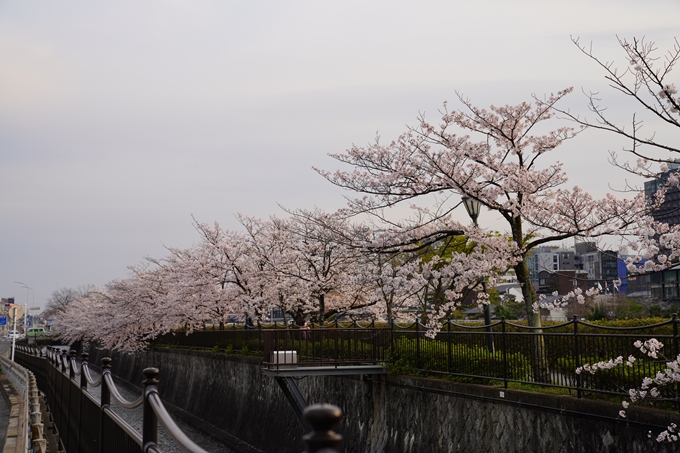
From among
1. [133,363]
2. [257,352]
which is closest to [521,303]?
[133,363]

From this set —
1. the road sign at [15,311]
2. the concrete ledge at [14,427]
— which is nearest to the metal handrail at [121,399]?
the concrete ledge at [14,427]

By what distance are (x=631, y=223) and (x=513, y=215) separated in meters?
2.57

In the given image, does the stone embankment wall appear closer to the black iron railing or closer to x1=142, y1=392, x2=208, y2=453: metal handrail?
the black iron railing

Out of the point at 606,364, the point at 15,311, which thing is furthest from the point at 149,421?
the point at 15,311

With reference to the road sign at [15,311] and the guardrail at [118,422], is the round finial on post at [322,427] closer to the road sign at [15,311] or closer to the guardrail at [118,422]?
the guardrail at [118,422]

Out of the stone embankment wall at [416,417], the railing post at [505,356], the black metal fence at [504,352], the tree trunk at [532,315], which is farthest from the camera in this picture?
the railing post at [505,356]

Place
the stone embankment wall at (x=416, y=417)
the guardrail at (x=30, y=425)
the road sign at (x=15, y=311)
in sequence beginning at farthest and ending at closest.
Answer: the road sign at (x=15, y=311) → the guardrail at (x=30, y=425) → the stone embankment wall at (x=416, y=417)

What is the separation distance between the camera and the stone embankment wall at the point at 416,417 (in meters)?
10.3

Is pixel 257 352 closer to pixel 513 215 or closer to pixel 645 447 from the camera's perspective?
pixel 513 215

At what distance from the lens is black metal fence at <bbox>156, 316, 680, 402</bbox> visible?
34.2ft

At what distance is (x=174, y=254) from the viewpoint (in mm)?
42562

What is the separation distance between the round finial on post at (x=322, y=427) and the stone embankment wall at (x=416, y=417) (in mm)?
8381

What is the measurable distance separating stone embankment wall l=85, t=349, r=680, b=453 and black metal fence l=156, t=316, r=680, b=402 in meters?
0.43

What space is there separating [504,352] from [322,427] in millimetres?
11391
